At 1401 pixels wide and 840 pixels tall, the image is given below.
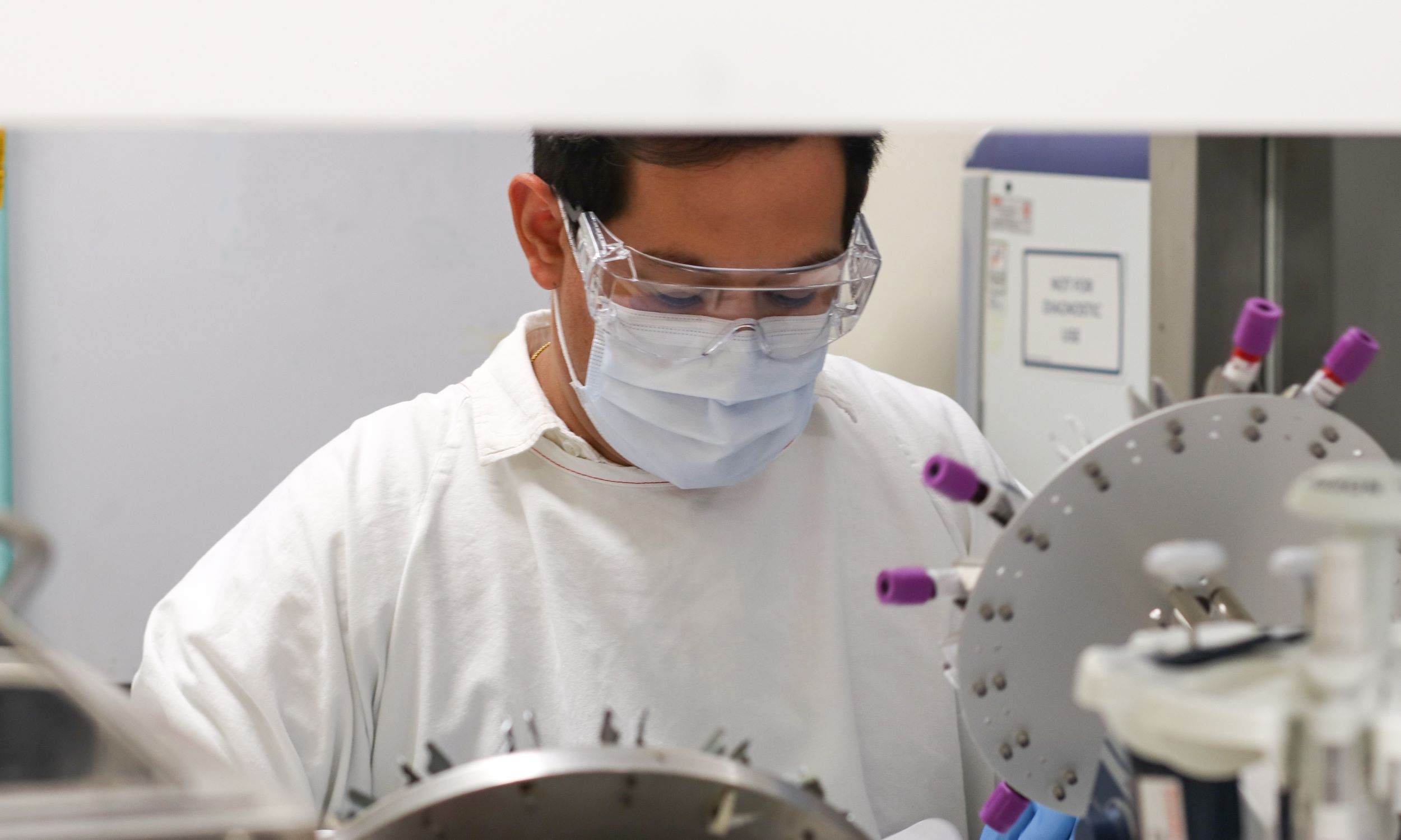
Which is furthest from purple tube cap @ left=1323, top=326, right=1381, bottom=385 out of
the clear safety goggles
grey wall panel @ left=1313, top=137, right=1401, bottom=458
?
grey wall panel @ left=1313, top=137, right=1401, bottom=458

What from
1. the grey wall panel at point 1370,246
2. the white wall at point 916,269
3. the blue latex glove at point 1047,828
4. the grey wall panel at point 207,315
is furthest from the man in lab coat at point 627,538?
the white wall at point 916,269

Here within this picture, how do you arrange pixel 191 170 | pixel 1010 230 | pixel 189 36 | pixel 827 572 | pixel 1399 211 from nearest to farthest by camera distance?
1. pixel 189 36
2. pixel 827 572
3. pixel 1399 211
4. pixel 1010 230
5. pixel 191 170

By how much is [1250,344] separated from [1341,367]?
0.06 metres

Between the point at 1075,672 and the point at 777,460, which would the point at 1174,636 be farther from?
the point at 777,460

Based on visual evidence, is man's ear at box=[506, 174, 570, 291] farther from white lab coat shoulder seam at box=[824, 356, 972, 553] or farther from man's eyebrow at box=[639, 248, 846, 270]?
white lab coat shoulder seam at box=[824, 356, 972, 553]

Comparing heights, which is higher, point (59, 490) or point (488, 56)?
point (488, 56)

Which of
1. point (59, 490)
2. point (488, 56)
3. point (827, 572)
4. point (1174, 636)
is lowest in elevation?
point (59, 490)

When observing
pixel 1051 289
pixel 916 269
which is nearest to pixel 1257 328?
pixel 1051 289

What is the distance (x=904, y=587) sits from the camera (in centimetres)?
56

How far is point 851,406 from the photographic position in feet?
3.90

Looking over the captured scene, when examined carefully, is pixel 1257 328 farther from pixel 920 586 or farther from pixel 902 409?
pixel 902 409

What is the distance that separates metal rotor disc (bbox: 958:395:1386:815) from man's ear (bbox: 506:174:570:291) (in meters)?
0.53

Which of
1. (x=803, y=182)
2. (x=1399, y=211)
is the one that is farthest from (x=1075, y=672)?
(x=1399, y=211)

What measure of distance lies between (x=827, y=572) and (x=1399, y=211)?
0.88 m
